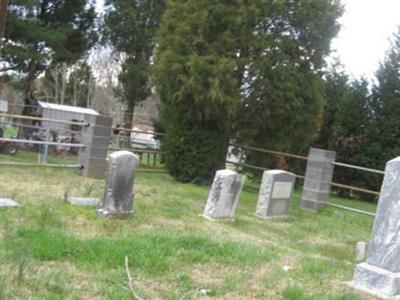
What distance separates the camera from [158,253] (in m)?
6.41

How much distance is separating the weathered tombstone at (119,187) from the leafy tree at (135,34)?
13439 mm

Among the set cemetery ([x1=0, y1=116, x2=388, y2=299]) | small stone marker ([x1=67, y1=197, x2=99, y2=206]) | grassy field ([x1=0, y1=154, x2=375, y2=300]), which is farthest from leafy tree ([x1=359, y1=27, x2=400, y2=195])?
small stone marker ([x1=67, y1=197, x2=99, y2=206])

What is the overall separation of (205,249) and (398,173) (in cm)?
249

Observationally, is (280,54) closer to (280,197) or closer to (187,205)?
(280,197)

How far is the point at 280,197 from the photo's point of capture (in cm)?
1127

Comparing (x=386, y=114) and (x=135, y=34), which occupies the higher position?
(x=135, y=34)

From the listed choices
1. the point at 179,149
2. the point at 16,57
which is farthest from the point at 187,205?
the point at 16,57

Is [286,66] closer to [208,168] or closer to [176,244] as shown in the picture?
[208,168]

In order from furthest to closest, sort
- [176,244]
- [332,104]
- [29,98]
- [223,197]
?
[29,98] → [332,104] → [223,197] → [176,244]

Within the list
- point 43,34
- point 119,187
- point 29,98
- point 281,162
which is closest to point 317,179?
point 281,162

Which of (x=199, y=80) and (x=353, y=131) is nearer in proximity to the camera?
(x=199, y=80)

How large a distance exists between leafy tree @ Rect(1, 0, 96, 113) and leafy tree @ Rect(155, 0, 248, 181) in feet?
22.1

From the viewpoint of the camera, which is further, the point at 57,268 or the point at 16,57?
the point at 16,57

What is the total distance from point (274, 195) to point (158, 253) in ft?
16.6
